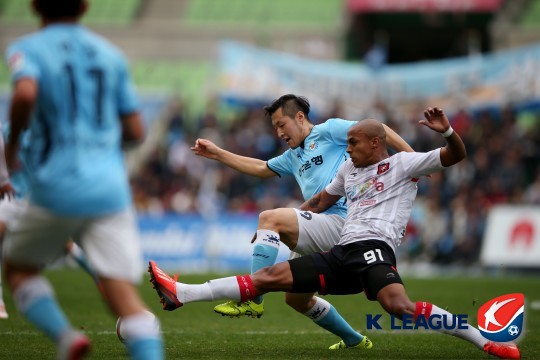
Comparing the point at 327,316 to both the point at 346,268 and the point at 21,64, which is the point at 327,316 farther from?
the point at 21,64

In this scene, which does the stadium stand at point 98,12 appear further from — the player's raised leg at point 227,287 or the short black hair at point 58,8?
the short black hair at point 58,8

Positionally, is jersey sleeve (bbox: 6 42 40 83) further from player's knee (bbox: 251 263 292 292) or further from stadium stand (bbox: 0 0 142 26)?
stadium stand (bbox: 0 0 142 26)

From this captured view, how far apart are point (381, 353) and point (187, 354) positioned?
166 centimetres

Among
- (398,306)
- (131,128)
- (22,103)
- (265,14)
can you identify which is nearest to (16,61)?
(22,103)

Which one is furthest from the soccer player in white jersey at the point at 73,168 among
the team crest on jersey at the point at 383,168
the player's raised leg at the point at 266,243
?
the team crest on jersey at the point at 383,168

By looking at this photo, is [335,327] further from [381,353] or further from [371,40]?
[371,40]

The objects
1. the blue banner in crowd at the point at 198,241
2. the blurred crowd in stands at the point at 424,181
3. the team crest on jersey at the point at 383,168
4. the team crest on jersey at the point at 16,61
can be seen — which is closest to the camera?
the team crest on jersey at the point at 16,61

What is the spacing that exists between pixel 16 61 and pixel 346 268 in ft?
11.4

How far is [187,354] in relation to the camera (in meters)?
7.96

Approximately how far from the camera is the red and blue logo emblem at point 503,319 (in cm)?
779

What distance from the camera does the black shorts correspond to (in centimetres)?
759

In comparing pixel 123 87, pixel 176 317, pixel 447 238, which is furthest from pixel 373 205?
pixel 447 238

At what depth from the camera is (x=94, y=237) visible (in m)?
5.36

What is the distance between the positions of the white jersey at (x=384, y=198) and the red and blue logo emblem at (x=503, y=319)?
3.19ft
